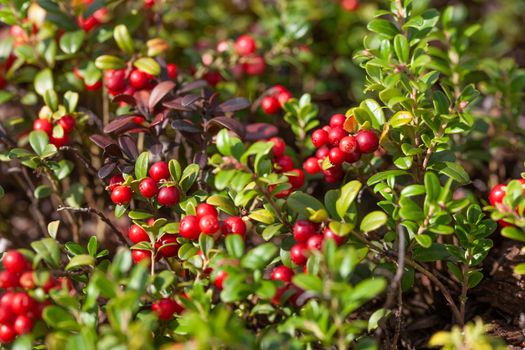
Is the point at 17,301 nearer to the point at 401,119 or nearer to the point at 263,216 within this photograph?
the point at 263,216

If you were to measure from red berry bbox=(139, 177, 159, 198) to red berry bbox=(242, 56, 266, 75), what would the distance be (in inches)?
54.2

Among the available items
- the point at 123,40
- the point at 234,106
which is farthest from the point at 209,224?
the point at 123,40

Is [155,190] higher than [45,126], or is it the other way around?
[45,126]

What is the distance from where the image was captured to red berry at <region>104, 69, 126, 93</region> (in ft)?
9.08

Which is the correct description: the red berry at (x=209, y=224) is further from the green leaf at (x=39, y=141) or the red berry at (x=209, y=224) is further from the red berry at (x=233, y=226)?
the green leaf at (x=39, y=141)

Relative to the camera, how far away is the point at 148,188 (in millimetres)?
2254

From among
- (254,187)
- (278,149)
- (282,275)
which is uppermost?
(254,187)

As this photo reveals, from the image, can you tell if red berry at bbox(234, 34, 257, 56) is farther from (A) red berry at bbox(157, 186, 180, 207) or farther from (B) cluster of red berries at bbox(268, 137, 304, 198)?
(A) red berry at bbox(157, 186, 180, 207)

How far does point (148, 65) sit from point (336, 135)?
104 centimetres

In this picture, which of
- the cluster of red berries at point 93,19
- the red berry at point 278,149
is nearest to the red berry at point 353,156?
the red berry at point 278,149

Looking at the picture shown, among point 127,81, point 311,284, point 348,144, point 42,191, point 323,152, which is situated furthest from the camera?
point 127,81

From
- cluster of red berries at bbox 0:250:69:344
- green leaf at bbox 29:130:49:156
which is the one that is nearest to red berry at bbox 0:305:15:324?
cluster of red berries at bbox 0:250:69:344

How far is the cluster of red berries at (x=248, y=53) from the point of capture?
11.0 ft

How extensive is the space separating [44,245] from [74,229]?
2.83ft
